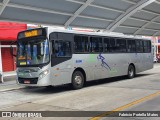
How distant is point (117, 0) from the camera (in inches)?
883

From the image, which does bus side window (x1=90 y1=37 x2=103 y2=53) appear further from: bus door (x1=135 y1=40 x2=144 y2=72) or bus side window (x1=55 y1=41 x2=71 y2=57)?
bus door (x1=135 y1=40 x2=144 y2=72)

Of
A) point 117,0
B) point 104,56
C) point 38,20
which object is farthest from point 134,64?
point 38,20

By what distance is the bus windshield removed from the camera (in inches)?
516

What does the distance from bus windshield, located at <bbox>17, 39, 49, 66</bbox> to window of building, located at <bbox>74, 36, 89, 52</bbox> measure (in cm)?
203

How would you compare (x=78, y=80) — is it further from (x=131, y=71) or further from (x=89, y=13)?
(x=89, y=13)

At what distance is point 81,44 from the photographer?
591 inches

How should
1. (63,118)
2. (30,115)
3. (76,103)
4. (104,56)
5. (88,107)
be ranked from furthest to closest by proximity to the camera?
1. (104,56)
2. (76,103)
3. (88,107)
4. (30,115)
5. (63,118)

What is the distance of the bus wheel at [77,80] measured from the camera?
14314 millimetres

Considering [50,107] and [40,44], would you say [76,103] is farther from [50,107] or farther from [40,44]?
[40,44]

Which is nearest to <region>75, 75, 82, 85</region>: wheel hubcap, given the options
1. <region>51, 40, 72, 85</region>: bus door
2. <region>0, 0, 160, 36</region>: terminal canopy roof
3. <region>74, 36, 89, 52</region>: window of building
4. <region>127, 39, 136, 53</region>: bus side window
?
<region>51, 40, 72, 85</region>: bus door

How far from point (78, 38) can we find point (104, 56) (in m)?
2.49

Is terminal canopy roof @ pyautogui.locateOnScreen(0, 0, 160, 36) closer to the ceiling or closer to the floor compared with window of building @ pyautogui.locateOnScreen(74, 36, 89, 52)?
closer to the ceiling

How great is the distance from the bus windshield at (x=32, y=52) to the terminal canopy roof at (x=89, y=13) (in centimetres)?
400

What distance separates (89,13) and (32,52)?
10.2 meters
